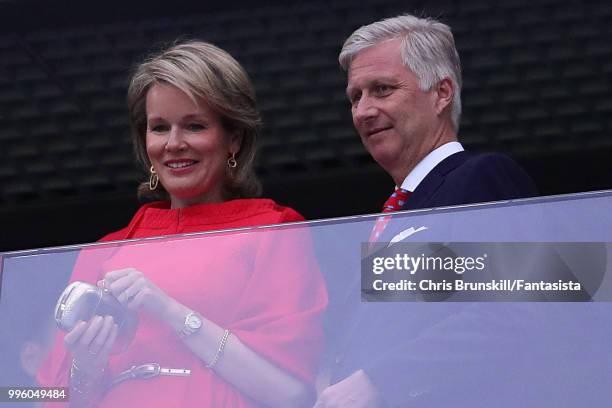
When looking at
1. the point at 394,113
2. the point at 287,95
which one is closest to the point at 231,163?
the point at 394,113

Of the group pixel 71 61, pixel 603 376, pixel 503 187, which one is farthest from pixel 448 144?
pixel 71 61

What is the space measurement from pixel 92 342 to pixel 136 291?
80mm

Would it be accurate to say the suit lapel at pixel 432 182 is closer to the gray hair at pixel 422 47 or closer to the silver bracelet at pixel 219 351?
the gray hair at pixel 422 47

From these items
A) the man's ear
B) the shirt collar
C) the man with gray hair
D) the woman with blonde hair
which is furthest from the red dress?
the man's ear

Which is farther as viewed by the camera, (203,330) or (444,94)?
(444,94)

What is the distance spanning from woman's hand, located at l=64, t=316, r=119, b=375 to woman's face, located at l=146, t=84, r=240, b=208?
0.46m

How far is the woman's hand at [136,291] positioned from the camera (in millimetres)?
1236

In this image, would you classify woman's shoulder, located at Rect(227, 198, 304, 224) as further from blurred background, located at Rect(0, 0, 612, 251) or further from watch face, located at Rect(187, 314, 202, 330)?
blurred background, located at Rect(0, 0, 612, 251)

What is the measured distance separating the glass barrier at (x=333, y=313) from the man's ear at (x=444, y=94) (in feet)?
2.35

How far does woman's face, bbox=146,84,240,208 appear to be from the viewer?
1695 mm

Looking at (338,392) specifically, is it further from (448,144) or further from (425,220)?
(448,144)

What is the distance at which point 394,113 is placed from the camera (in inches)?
72.7

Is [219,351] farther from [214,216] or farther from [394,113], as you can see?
[394,113]

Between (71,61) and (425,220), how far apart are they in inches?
110
